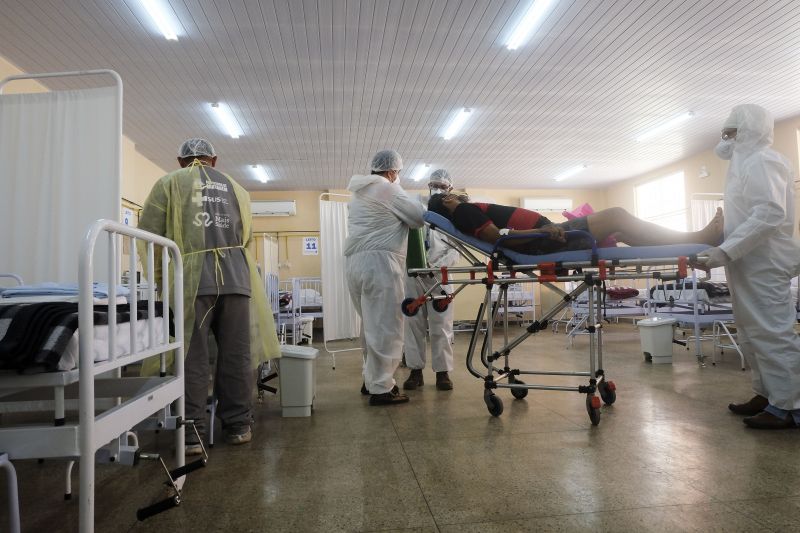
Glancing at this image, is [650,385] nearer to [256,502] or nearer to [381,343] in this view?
[381,343]

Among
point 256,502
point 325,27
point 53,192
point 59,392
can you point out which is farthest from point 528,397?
point 325,27

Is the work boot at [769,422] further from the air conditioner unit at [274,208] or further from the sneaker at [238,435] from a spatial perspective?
the air conditioner unit at [274,208]

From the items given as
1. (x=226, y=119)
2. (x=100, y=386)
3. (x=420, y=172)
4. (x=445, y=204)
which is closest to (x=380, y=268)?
(x=445, y=204)

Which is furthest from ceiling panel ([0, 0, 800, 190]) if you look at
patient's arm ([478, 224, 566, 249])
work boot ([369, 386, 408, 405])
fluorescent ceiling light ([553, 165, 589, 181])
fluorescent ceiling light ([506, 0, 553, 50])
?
work boot ([369, 386, 408, 405])

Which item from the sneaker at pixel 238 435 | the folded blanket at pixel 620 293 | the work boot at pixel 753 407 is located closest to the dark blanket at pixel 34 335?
the sneaker at pixel 238 435

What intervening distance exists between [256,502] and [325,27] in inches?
171

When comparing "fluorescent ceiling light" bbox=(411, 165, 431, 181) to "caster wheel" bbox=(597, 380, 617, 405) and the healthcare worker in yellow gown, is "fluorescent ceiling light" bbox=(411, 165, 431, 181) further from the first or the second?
the healthcare worker in yellow gown

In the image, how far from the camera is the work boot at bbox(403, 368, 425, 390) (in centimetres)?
361

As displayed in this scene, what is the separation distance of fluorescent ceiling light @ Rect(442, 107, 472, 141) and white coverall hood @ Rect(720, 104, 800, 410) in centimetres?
463

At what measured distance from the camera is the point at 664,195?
35.0ft

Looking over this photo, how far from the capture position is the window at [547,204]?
38.8 ft

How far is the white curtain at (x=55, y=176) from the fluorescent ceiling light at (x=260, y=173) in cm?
713

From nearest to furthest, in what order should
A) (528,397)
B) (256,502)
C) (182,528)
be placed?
(182,528)
(256,502)
(528,397)

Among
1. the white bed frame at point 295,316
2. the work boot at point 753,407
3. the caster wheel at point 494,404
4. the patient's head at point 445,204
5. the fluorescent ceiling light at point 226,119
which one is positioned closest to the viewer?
the work boot at point 753,407
